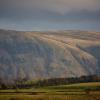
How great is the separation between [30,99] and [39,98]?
6.68ft

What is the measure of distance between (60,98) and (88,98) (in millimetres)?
6060

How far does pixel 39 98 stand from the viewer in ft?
279

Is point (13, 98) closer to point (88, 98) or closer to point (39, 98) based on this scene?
point (39, 98)

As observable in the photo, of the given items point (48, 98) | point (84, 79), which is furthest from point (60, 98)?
point (84, 79)

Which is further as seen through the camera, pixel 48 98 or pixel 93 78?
pixel 93 78

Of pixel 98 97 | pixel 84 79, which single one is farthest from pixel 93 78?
pixel 98 97

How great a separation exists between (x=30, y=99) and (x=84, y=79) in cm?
10724

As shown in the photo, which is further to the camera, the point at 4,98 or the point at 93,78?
the point at 93,78

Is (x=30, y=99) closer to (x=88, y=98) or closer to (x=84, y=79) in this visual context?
(x=88, y=98)

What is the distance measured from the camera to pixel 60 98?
86.4 meters

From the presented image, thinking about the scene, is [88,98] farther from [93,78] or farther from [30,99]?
[93,78]

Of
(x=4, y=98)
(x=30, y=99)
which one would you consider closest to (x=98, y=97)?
(x=30, y=99)

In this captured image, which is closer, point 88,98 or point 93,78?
point 88,98

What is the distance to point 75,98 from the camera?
8606 cm
